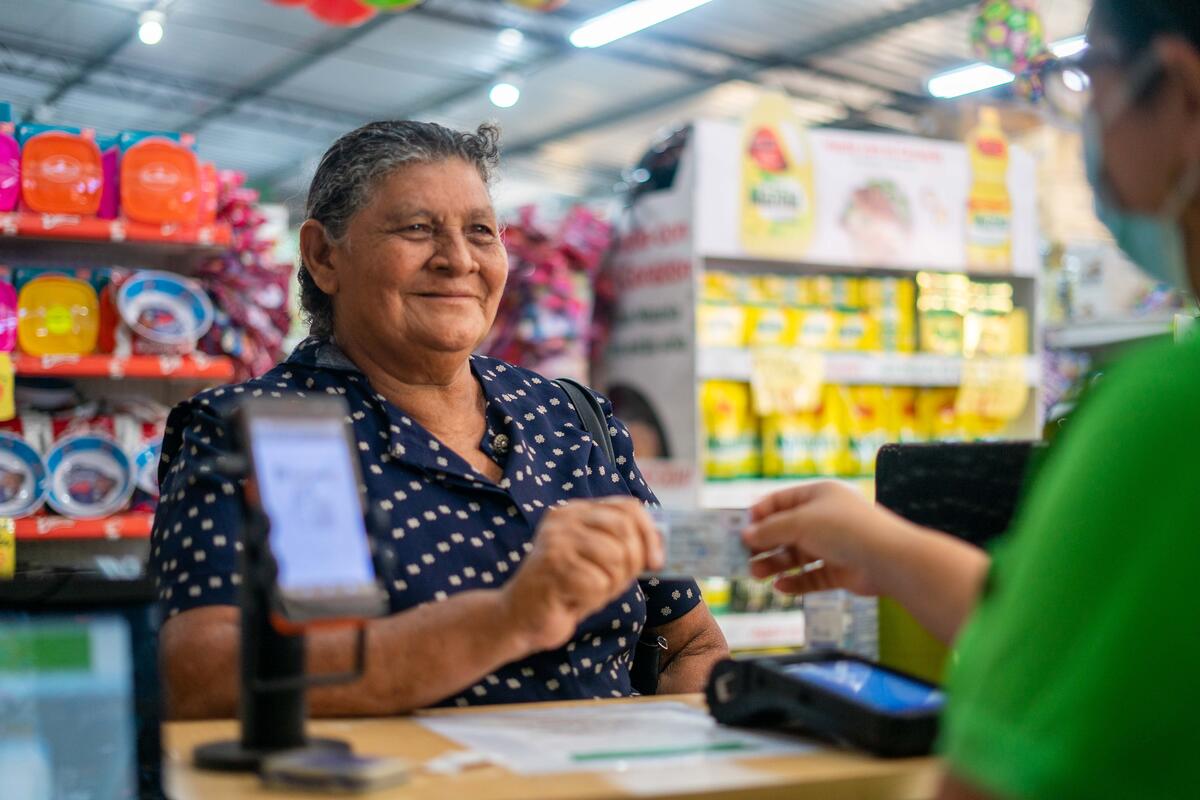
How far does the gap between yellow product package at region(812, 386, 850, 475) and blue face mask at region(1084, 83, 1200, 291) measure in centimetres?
385

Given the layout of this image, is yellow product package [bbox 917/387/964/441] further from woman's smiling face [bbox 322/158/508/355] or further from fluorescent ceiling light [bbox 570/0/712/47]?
fluorescent ceiling light [bbox 570/0/712/47]

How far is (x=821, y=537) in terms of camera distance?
1.55m

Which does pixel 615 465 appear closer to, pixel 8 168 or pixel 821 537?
pixel 821 537

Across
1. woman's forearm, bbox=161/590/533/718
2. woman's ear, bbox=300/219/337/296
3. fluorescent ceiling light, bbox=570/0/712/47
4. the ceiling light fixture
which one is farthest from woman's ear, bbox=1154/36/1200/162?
the ceiling light fixture

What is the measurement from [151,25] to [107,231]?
8794 mm

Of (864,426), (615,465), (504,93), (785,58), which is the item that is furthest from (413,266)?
(504,93)

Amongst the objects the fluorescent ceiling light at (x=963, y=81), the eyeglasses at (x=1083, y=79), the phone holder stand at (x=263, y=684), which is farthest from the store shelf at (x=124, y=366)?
the fluorescent ceiling light at (x=963, y=81)

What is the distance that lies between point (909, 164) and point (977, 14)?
1.64 meters

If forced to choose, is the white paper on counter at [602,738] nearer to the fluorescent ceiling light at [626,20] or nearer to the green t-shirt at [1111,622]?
the green t-shirt at [1111,622]

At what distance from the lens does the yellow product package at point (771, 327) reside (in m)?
4.82

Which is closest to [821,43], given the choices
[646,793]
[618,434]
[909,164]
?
[909,164]

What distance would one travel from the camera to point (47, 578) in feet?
3.71

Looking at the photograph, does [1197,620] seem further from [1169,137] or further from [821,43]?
[821,43]

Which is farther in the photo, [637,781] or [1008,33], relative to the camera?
[1008,33]
